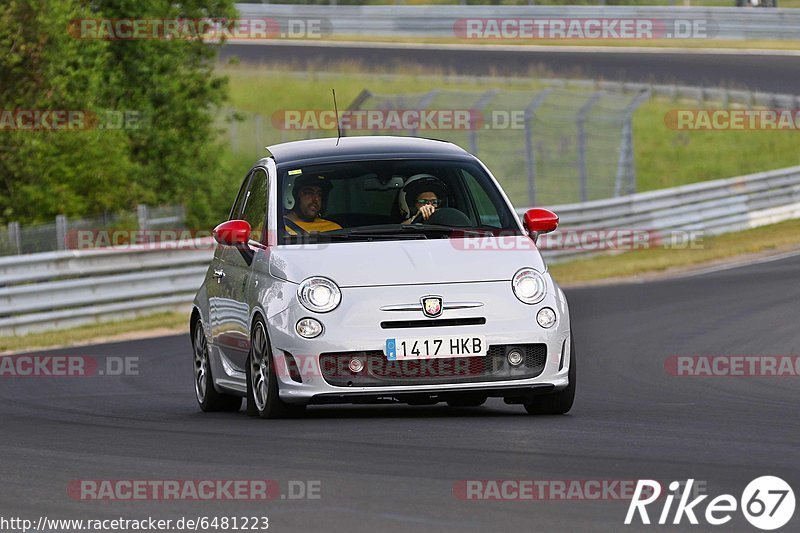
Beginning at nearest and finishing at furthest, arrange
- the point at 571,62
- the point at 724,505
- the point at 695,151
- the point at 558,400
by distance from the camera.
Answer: the point at 724,505 → the point at 558,400 → the point at 695,151 → the point at 571,62

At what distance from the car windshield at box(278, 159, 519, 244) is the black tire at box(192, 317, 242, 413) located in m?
1.68

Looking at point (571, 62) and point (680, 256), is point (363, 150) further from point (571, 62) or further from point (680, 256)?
point (571, 62)

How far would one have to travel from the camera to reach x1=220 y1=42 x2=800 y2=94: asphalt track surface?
39.7m

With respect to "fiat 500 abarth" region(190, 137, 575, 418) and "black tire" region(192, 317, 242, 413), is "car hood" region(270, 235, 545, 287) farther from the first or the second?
"black tire" region(192, 317, 242, 413)

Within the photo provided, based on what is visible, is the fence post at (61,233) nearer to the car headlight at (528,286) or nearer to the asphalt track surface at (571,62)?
the car headlight at (528,286)

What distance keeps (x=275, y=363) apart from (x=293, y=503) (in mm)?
2937

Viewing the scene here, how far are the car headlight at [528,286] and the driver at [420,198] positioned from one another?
3.21 ft

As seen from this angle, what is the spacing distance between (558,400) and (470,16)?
38849 millimetres

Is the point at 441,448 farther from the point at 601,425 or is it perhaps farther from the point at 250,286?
the point at 250,286

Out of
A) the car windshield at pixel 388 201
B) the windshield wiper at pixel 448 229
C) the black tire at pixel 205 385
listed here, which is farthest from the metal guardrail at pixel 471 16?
the windshield wiper at pixel 448 229

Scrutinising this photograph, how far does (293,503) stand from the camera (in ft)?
21.9

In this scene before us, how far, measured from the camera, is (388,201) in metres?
10.6

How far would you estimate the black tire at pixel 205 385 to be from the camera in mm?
11562

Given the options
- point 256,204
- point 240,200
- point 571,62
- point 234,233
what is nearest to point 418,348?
point 234,233
